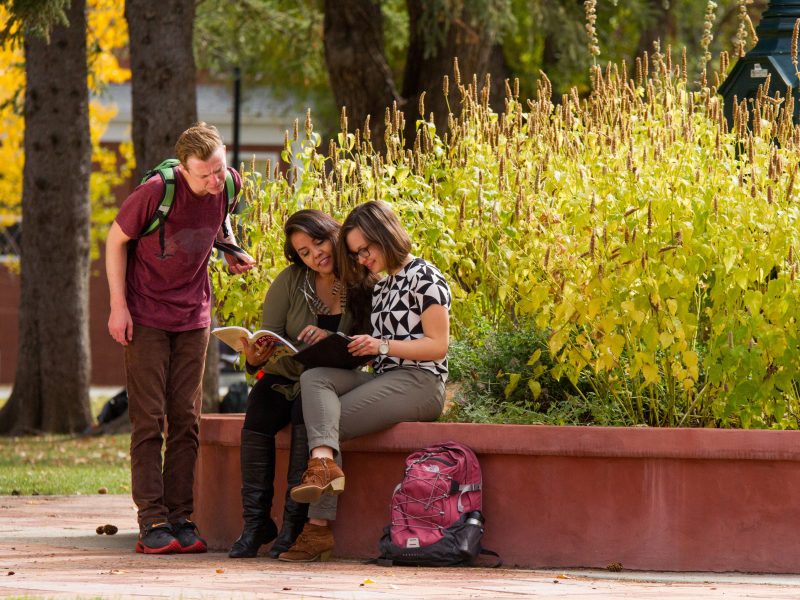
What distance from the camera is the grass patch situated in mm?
9789

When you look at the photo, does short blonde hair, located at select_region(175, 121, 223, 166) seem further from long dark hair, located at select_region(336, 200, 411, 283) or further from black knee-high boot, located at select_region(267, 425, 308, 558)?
black knee-high boot, located at select_region(267, 425, 308, 558)

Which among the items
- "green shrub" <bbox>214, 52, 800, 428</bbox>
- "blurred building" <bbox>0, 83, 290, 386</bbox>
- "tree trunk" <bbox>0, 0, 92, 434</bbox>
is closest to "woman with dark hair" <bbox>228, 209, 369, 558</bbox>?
"green shrub" <bbox>214, 52, 800, 428</bbox>

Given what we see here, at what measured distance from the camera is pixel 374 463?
6.15 meters

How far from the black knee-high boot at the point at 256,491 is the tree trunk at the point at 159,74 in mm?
6394

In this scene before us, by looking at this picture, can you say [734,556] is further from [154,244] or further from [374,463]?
[154,244]

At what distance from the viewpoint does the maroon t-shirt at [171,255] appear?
6234 millimetres

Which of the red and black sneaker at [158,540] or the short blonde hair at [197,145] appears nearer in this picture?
the short blonde hair at [197,145]

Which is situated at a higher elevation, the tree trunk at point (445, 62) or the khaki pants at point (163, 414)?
the tree trunk at point (445, 62)

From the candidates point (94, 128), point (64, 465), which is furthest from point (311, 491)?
point (94, 128)

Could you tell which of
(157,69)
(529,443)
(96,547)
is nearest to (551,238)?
(529,443)

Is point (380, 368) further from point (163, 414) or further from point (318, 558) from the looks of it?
point (163, 414)

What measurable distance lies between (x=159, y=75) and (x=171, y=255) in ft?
20.8

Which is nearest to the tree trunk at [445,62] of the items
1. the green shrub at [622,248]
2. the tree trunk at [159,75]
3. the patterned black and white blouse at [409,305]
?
the tree trunk at [159,75]

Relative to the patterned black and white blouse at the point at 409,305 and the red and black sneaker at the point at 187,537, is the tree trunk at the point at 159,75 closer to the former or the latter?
the red and black sneaker at the point at 187,537
